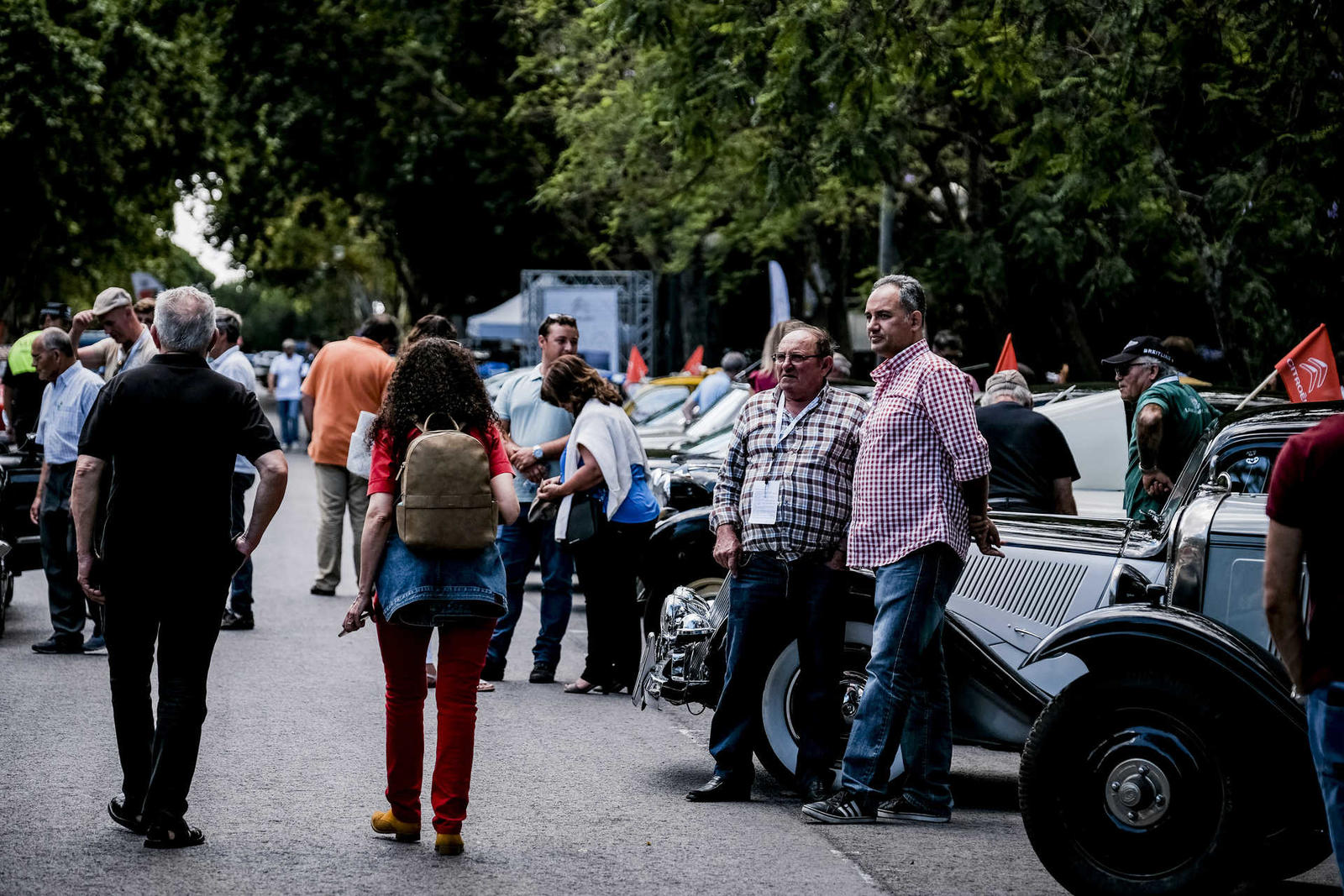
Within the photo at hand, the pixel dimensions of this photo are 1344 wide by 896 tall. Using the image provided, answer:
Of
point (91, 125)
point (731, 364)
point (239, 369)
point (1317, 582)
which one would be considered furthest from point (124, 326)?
point (91, 125)

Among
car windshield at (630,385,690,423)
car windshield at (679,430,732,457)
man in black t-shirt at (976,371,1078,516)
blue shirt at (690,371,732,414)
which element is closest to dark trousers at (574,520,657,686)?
man in black t-shirt at (976,371,1078,516)

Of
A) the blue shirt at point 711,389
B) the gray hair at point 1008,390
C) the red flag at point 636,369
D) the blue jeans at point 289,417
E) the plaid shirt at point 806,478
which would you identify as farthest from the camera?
the blue jeans at point 289,417

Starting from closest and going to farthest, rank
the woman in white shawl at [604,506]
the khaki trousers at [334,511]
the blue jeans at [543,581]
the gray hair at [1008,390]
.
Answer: the woman in white shawl at [604,506]
the gray hair at [1008,390]
the blue jeans at [543,581]
the khaki trousers at [334,511]

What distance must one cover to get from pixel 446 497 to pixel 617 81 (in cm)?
2291

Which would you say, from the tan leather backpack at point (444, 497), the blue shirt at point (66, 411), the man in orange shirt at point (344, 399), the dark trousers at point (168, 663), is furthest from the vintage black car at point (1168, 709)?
the man in orange shirt at point (344, 399)

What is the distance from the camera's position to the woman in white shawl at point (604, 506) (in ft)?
29.2

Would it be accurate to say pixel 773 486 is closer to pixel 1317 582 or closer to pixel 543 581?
pixel 1317 582

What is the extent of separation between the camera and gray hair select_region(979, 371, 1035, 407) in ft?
30.2

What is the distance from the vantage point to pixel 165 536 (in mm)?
5656

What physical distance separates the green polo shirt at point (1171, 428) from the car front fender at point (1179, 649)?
3.25 meters

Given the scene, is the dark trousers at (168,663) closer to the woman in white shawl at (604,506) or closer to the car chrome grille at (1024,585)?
the car chrome grille at (1024,585)

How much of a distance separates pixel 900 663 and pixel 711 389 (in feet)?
35.6

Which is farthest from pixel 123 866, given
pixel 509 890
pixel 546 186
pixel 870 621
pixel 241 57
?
pixel 241 57

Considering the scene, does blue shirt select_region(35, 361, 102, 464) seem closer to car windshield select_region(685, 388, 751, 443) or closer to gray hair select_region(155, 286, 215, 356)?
gray hair select_region(155, 286, 215, 356)
